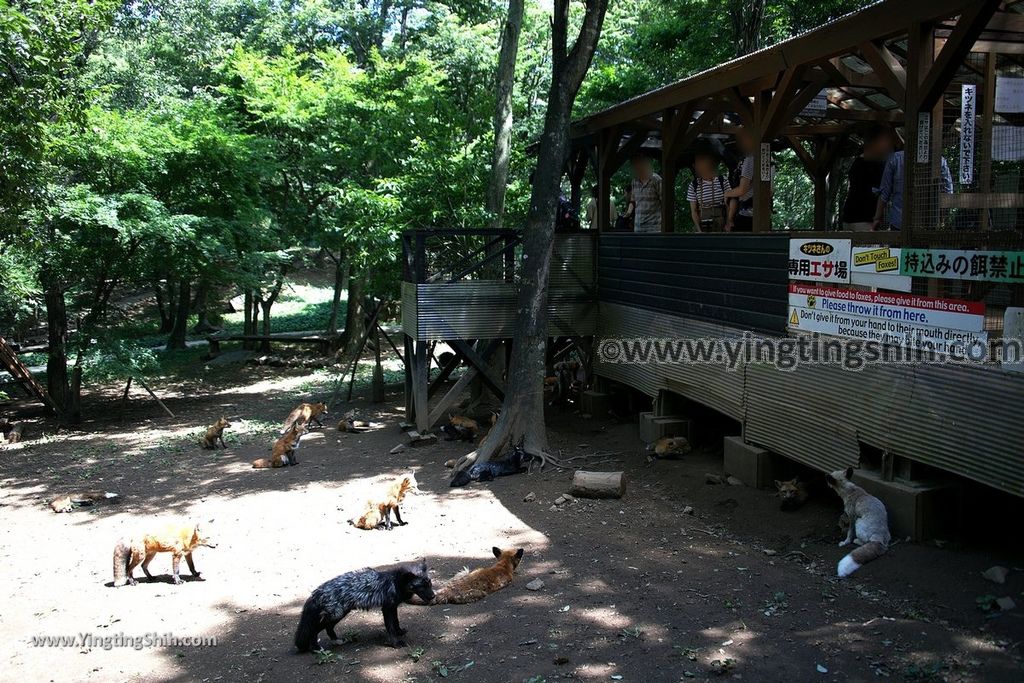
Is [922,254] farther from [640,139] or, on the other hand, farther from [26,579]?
[26,579]

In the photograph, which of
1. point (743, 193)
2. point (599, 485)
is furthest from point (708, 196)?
point (599, 485)

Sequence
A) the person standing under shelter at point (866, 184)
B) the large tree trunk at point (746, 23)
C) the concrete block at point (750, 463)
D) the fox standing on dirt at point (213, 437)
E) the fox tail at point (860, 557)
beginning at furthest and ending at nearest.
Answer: the large tree trunk at point (746, 23) < the fox standing on dirt at point (213, 437) < the concrete block at point (750, 463) < the person standing under shelter at point (866, 184) < the fox tail at point (860, 557)

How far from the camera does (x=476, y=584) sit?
24.0ft

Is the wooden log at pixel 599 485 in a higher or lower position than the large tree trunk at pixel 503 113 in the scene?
lower

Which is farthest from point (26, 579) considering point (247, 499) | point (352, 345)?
point (352, 345)

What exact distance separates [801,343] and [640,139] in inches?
212

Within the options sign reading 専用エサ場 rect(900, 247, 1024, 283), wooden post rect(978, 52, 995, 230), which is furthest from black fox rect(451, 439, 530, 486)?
wooden post rect(978, 52, 995, 230)

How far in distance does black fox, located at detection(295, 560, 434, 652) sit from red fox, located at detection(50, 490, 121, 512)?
6.36 m

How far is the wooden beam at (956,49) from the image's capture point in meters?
6.26

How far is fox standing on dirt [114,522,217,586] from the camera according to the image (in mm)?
8141

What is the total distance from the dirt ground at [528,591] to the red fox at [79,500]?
0.48 feet

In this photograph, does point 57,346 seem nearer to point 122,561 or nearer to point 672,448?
point 122,561

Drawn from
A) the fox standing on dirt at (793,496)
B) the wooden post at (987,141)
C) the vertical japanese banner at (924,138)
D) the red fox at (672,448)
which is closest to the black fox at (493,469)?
the red fox at (672,448)

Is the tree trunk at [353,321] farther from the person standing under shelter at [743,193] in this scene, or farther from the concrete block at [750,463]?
the concrete block at [750,463]
